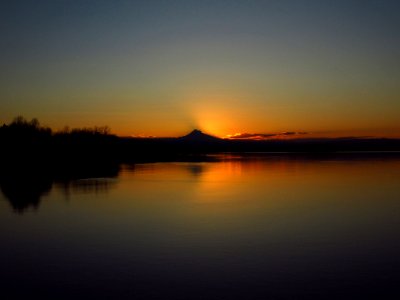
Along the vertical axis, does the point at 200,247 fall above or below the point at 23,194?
below

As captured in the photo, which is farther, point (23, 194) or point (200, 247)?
point (23, 194)

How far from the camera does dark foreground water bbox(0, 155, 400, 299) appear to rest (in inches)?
417

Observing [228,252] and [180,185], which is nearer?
[228,252]

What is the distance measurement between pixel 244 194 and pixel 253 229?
13048mm

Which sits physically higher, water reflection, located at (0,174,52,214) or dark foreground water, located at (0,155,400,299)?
water reflection, located at (0,174,52,214)

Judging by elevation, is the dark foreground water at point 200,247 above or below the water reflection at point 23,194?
below

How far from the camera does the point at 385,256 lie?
537 inches

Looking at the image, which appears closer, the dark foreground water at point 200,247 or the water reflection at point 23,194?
the dark foreground water at point 200,247

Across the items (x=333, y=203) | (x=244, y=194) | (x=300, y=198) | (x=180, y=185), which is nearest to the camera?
(x=333, y=203)

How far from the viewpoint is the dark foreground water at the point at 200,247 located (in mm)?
10602

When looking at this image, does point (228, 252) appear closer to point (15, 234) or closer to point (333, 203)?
point (15, 234)

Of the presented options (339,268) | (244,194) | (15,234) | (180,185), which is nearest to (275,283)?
(339,268)

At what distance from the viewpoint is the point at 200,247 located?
48.4 ft

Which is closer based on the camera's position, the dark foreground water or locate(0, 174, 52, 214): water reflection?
the dark foreground water
